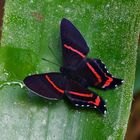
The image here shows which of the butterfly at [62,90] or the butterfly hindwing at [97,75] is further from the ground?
the butterfly hindwing at [97,75]

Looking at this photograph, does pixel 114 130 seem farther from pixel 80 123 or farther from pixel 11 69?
pixel 11 69

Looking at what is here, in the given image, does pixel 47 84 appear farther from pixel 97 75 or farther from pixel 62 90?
pixel 97 75

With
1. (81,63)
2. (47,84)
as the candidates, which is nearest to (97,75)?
(81,63)

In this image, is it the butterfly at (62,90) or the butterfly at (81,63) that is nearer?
the butterfly at (62,90)

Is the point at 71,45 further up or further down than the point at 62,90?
further up

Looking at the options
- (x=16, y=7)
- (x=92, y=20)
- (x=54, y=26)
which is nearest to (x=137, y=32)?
(x=92, y=20)

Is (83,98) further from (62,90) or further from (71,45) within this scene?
(71,45)
